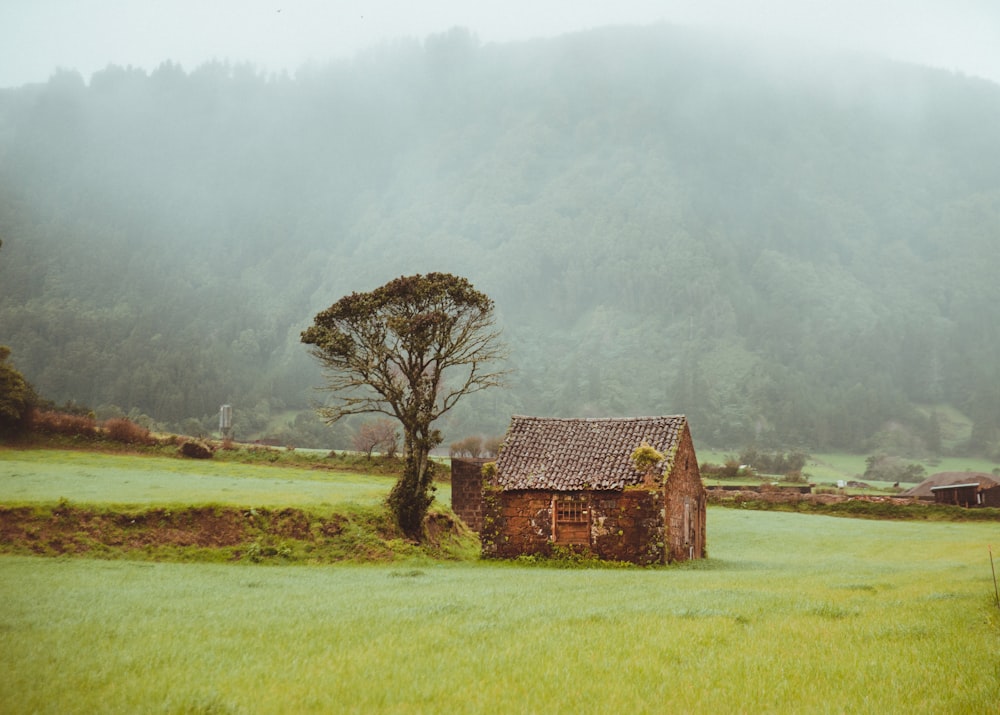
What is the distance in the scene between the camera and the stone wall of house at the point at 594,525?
36.4 meters

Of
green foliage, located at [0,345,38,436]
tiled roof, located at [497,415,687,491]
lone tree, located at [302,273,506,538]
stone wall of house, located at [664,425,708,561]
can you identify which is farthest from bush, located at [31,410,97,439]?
stone wall of house, located at [664,425,708,561]

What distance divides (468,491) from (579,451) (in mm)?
12521

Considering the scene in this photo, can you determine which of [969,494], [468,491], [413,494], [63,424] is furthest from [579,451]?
[969,494]

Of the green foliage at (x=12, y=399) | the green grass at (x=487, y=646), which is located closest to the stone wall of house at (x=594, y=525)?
the green grass at (x=487, y=646)

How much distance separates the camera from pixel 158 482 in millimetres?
48656

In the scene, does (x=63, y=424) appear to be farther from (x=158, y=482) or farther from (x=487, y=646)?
(x=487, y=646)

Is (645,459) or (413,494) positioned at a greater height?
(645,459)

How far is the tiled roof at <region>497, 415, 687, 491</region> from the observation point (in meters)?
37.8

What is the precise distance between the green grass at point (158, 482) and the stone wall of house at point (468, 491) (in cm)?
501

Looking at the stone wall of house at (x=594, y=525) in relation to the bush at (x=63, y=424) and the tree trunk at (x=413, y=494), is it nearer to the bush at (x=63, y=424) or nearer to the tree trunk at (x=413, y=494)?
the tree trunk at (x=413, y=494)

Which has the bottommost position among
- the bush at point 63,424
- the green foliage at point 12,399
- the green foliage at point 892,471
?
the green foliage at point 892,471

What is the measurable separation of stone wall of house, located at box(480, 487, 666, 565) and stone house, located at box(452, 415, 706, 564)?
0.16 feet

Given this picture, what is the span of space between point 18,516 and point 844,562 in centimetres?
3953

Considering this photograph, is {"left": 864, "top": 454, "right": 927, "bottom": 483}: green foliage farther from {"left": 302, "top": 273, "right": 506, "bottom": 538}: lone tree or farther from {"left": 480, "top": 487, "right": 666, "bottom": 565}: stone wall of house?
{"left": 302, "top": 273, "right": 506, "bottom": 538}: lone tree
